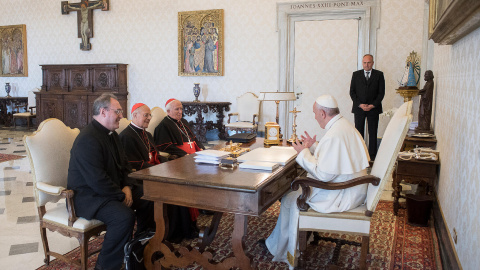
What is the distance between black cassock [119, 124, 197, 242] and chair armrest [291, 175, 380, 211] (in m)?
1.23

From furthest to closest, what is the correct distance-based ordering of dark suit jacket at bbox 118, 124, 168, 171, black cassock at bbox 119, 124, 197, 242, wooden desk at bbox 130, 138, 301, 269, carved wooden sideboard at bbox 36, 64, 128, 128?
carved wooden sideboard at bbox 36, 64, 128, 128 < dark suit jacket at bbox 118, 124, 168, 171 < black cassock at bbox 119, 124, 197, 242 < wooden desk at bbox 130, 138, 301, 269

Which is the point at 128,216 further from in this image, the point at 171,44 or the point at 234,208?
the point at 171,44

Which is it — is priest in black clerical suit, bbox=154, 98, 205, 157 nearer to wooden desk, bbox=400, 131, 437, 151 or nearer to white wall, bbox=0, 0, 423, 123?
wooden desk, bbox=400, 131, 437, 151

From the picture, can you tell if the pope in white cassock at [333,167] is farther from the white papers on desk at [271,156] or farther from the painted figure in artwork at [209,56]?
the painted figure in artwork at [209,56]

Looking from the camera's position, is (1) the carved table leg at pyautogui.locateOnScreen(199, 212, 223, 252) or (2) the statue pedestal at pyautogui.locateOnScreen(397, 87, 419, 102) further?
(2) the statue pedestal at pyautogui.locateOnScreen(397, 87, 419, 102)

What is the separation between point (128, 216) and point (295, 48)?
6.77 meters

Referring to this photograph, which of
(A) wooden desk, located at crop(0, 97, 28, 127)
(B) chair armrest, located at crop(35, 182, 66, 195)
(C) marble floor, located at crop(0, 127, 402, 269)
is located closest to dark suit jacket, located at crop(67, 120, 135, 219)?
(B) chair armrest, located at crop(35, 182, 66, 195)

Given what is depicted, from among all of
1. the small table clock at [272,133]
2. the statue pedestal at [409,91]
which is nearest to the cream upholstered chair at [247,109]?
the statue pedestal at [409,91]

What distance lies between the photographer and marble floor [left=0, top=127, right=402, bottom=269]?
3578mm

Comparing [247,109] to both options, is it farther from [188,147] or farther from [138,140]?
[138,140]

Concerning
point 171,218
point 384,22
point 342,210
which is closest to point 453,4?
point 342,210

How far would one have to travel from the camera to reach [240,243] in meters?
2.93

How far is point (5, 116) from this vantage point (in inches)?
498

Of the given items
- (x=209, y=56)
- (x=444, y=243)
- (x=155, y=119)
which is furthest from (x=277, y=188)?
(x=209, y=56)
